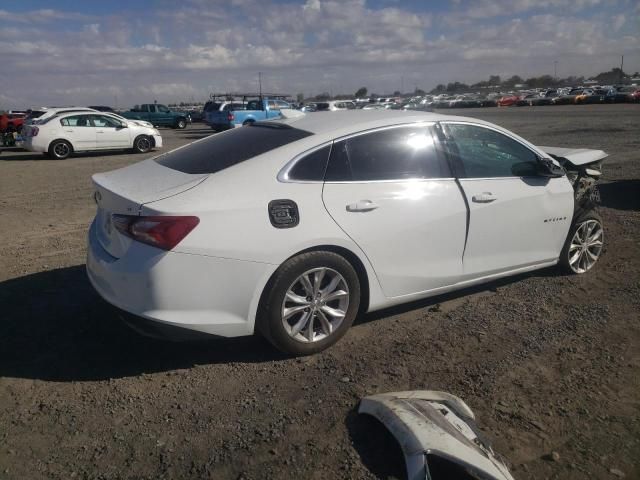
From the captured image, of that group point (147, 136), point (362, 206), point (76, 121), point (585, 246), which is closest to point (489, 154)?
point (362, 206)

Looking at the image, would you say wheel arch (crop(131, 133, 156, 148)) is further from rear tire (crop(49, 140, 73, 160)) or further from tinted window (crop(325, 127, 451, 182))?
tinted window (crop(325, 127, 451, 182))

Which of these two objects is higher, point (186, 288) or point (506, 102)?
point (506, 102)

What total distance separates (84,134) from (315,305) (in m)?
15.7

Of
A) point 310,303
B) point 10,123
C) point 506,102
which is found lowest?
point 310,303

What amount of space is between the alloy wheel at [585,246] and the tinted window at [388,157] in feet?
5.99

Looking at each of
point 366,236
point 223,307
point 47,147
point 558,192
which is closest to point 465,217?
point 366,236

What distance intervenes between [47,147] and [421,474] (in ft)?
55.6

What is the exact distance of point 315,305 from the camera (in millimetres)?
3473

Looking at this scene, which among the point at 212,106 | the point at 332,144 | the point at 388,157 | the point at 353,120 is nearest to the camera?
the point at 332,144

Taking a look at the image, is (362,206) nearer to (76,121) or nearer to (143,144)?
(76,121)

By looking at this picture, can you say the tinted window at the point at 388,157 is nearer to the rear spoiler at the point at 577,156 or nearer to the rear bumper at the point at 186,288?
the rear bumper at the point at 186,288

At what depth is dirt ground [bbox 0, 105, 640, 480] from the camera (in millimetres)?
2566

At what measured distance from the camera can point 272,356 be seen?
358cm

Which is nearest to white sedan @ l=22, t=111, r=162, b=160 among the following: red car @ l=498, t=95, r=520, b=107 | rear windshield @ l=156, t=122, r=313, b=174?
rear windshield @ l=156, t=122, r=313, b=174
